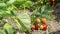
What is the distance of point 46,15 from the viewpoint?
2.69 meters

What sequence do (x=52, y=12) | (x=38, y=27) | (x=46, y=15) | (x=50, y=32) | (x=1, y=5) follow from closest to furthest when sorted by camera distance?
(x=1, y=5) < (x=38, y=27) < (x=50, y=32) < (x=46, y=15) < (x=52, y=12)

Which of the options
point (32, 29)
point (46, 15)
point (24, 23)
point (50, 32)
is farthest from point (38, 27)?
point (24, 23)

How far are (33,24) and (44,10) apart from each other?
→ 404mm

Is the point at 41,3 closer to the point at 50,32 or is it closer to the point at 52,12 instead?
the point at 52,12

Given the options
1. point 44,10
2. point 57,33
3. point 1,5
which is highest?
point 1,5

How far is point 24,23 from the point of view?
5.33ft

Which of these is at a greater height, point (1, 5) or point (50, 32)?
point (1, 5)

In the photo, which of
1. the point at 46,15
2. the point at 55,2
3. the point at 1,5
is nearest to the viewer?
the point at 1,5

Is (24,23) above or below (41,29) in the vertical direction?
above

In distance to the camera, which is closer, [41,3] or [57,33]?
[57,33]

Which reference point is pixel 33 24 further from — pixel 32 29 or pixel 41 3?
pixel 41 3

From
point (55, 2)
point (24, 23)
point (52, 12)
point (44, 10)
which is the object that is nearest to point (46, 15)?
point (44, 10)

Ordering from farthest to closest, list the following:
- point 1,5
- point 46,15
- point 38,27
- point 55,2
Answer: point 55,2 → point 46,15 → point 38,27 → point 1,5

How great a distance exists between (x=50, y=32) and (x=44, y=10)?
1.25 feet
